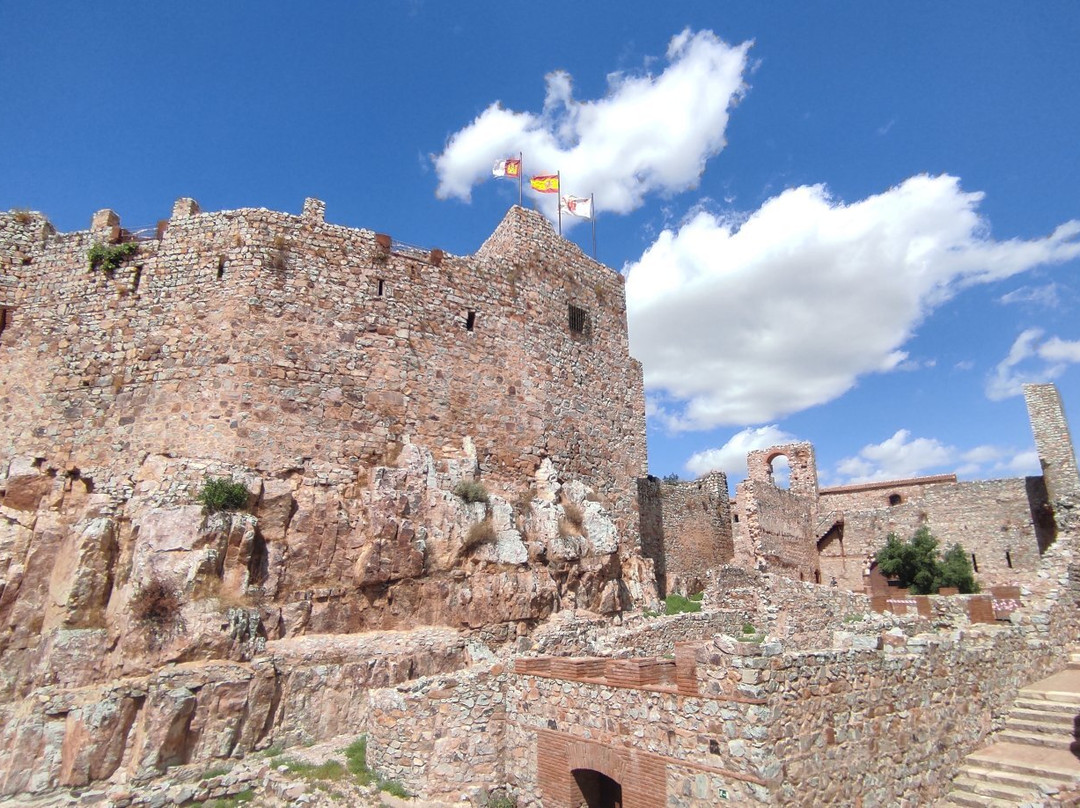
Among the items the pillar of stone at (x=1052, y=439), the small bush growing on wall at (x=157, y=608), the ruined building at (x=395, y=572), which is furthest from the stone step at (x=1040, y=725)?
the pillar of stone at (x=1052, y=439)

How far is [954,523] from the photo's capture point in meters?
30.4

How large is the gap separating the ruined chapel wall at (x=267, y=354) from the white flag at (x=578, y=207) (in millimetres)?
4499

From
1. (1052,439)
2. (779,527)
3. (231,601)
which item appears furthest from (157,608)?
(1052,439)

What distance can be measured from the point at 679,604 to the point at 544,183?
13.3 m

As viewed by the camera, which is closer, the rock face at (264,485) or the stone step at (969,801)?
the stone step at (969,801)

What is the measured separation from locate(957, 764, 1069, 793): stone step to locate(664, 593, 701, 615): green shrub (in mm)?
8721

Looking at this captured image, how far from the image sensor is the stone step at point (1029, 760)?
30.4ft

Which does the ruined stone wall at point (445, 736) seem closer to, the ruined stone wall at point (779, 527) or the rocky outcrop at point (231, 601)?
the rocky outcrop at point (231, 601)

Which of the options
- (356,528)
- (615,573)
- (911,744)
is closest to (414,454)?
(356,528)

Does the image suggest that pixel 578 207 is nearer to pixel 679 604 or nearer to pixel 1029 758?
pixel 679 604

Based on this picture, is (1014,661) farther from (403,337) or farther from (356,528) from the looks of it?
(403,337)

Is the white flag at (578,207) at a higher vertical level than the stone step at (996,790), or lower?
higher

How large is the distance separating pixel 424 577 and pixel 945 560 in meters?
25.7

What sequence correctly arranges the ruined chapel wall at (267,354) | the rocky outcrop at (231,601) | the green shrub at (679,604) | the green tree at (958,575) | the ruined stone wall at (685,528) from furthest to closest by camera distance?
the green tree at (958,575)
the ruined stone wall at (685,528)
the green shrub at (679,604)
the ruined chapel wall at (267,354)
the rocky outcrop at (231,601)
